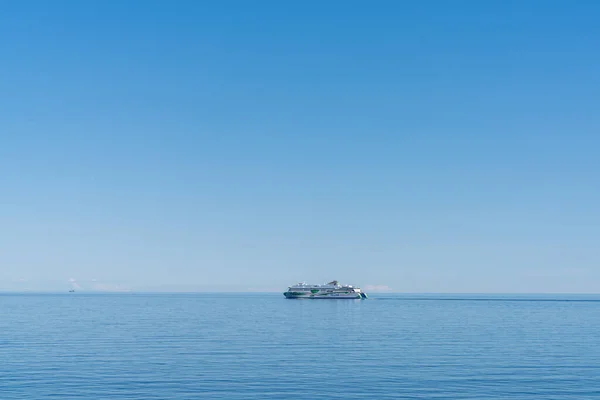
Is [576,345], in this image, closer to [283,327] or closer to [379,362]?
[379,362]

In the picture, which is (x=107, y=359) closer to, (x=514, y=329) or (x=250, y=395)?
(x=250, y=395)

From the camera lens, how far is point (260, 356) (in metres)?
74.7

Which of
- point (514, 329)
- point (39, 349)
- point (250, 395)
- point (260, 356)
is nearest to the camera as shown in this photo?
point (250, 395)

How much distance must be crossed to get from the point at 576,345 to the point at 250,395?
60.2 meters

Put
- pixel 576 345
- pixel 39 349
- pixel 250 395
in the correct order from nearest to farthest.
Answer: pixel 250 395
pixel 39 349
pixel 576 345

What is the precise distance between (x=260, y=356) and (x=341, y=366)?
12.0m

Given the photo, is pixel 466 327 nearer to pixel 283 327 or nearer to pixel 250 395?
pixel 283 327

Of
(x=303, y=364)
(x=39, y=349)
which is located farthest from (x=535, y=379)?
(x=39, y=349)

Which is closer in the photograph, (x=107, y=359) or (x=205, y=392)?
(x=205, y=392)

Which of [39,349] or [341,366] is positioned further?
[39,349]

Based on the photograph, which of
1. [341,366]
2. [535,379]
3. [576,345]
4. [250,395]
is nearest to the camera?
[250,395]

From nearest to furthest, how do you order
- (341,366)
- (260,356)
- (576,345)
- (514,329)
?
(341,366) < (260,356) < (576,345) < (514,329)

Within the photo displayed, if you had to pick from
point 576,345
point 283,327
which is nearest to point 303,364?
point 576,345

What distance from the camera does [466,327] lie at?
125 meters
